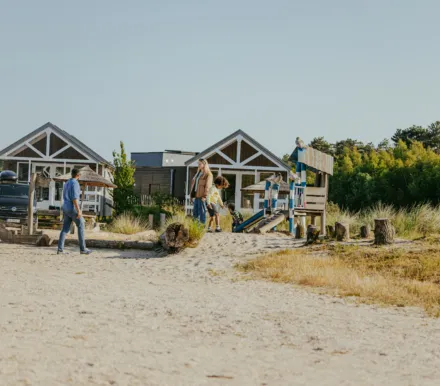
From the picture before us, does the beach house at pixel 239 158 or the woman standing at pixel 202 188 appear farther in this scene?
the beach house at pixel 239 158

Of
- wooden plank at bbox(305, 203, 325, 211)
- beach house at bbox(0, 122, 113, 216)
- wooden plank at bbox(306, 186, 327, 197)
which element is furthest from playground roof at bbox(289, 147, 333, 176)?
beach house at bbox(0, 122, 113, 216)

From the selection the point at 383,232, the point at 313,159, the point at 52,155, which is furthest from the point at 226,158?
the point at 383,232

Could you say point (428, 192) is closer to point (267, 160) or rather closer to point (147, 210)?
point (267, 160)

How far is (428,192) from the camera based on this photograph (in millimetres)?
37250

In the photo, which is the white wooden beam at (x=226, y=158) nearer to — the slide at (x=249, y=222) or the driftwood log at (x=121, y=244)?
the slide at (x=249, y=222)

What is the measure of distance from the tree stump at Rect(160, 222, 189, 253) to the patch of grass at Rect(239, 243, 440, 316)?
2.18m

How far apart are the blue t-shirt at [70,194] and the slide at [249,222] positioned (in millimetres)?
6934

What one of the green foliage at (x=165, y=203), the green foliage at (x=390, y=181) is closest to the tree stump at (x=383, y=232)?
the green foliage at (x=165, y=203)

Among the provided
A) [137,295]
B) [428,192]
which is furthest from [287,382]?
[428,192]

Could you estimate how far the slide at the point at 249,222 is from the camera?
2044 centimetres

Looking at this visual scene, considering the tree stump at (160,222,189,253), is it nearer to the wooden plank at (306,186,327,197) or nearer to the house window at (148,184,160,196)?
the wooden plank at (306,186,327,197)

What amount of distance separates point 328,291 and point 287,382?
16.2 ft

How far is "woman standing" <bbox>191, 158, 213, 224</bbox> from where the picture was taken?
16953mm

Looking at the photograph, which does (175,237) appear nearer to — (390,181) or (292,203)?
(292,203)
